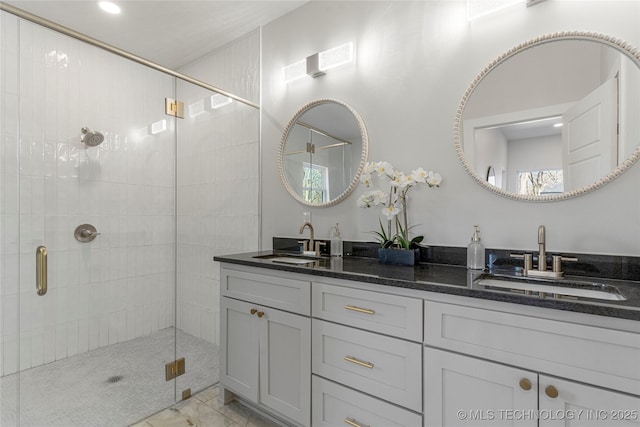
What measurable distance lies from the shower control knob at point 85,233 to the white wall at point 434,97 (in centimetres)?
114

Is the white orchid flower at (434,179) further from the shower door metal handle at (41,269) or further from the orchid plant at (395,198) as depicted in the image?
the shower door metal handle at (41,269)

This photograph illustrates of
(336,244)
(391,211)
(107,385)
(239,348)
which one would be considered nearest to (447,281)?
(391,211)

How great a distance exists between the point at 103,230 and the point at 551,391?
2.23 meters

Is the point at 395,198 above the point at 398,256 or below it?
above

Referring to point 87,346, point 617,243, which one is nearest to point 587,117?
point 617,243

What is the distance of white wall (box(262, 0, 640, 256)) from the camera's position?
1.30 metres

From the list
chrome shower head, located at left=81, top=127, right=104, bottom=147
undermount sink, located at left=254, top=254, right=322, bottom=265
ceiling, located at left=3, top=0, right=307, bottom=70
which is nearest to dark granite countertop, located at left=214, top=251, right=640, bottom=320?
undermount sink, located at left=254, top=254, right=322, bottom=265

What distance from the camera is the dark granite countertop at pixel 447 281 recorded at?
860 mm

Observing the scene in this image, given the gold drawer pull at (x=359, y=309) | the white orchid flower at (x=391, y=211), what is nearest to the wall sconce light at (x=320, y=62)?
the white orchid flower at (x=391, y=211)

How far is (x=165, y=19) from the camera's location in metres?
2.37

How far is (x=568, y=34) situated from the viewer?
135 cm

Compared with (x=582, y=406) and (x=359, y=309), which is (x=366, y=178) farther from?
(x=582, y=406)

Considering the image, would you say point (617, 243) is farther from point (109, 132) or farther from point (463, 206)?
point (109, 132)

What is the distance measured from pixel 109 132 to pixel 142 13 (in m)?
1.10
